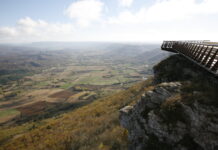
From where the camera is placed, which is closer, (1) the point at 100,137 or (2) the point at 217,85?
(2) the point at 217,85

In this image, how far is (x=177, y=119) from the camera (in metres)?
8.65

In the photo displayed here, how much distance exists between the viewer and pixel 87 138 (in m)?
16.4

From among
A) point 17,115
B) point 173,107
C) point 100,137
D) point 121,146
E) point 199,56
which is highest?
point 199,56

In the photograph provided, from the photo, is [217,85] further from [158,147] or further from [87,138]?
[87,138]

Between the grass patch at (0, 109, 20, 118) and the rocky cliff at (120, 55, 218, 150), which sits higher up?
the rocky cliff at (120, 55, 218, 150)

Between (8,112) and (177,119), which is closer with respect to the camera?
(177,119)

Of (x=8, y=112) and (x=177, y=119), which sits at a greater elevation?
(x=177, y=119)

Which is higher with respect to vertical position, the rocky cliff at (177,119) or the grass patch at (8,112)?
the rocky cliff at (177,119)

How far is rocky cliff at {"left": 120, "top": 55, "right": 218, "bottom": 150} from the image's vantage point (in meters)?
7.82

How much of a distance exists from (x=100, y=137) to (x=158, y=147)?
7.61 m

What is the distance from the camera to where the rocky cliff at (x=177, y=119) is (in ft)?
25.7

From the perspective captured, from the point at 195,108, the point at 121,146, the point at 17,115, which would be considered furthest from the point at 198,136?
the point at 17,115

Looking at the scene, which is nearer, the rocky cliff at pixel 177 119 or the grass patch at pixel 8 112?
the rocky cliff at pixel 177 119

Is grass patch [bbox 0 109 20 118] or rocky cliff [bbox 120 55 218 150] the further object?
grass patch [bbox 0 109 20 118]
